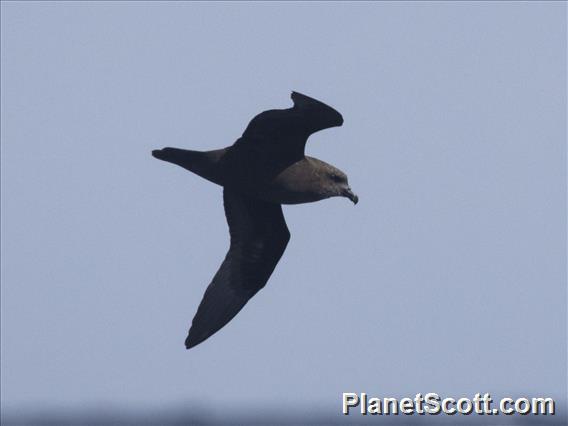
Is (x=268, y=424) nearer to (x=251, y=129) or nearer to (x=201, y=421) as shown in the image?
(x=201, y=421)

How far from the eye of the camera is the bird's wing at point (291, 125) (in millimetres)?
17892

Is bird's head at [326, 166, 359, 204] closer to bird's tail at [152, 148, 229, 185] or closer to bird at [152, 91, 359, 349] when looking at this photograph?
bird at [152, 91, 359, 349]

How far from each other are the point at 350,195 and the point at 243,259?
1812mm

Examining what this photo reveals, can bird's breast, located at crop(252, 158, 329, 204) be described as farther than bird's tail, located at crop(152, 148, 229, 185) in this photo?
Yes

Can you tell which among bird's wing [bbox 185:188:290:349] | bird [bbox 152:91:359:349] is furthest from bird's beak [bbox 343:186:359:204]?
bird's wing [bbox 185:188:290:349]

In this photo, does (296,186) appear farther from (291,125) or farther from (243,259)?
(243,259)

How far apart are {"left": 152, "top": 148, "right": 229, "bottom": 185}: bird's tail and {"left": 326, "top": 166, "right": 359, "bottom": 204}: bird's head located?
1291mm

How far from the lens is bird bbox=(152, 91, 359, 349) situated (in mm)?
18250

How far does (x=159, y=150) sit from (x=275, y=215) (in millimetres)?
2176

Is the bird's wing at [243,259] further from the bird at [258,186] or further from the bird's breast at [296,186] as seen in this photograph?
the bird's breast at [296,186]

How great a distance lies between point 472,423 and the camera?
5541 cm

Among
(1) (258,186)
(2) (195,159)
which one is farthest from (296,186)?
(2) (195,159)

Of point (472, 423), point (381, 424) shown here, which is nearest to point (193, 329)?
point (472, 423)

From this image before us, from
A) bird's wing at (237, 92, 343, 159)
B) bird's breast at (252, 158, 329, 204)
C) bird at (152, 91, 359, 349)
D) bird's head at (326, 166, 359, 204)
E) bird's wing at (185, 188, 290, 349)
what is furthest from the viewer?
bird's wing at (185, 188, 290, 349)
